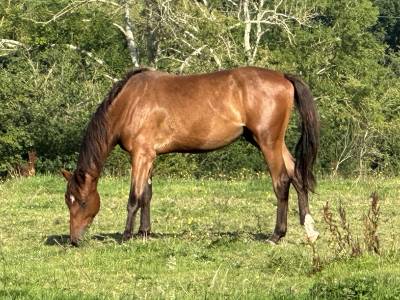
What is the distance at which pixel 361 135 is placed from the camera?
29.0m

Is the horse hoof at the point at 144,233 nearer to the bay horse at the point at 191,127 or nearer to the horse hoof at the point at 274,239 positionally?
the bay horse at the point at 191,127

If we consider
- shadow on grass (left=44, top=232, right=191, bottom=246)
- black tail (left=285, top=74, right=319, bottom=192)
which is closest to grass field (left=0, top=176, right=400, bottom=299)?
shadow on grass (left=44, top=232, right=191, bottom=246)

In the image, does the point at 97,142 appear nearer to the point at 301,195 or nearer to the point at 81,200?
the point at 81,200

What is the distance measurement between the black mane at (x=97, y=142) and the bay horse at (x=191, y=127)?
0.01m

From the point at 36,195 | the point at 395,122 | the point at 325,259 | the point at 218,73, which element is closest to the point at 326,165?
the point at 36,195

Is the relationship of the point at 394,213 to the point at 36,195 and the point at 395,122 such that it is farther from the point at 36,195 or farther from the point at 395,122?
the point at 395,122

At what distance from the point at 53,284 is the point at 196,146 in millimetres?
3602

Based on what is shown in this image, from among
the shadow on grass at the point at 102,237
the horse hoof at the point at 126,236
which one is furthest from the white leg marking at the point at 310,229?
the horse hoof at the point at 126,236

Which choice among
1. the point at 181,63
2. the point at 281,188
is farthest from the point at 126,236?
the point at 181,63

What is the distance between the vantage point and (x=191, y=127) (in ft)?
34.1

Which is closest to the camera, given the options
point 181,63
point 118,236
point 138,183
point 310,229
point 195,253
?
point 195,253

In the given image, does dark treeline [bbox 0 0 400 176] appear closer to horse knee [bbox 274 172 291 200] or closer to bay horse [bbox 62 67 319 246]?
bay horse [bbox 62 67 319 246]

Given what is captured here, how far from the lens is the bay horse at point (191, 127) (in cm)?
1018

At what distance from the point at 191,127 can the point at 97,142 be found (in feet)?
3.82
